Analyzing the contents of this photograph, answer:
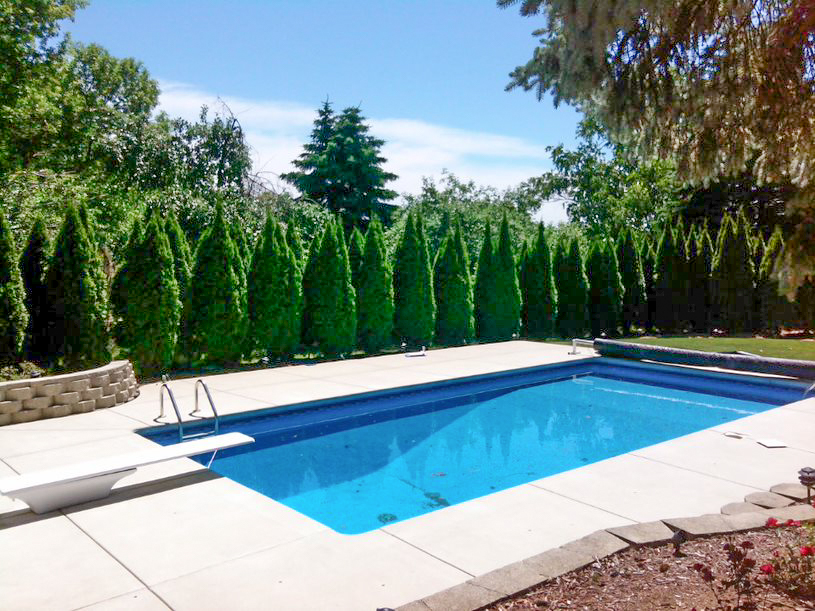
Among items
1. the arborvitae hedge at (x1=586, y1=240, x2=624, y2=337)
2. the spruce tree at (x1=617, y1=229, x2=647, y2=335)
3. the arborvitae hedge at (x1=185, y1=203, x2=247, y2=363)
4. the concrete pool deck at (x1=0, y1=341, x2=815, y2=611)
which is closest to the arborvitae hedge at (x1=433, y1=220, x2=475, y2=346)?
the arborvitae hedge at (x1=586, y1=240, x2=624, y2=337)

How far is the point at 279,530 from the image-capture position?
165 inches

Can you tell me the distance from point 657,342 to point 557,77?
11.6 m

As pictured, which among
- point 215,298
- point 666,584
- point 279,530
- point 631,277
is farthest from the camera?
point 631,277

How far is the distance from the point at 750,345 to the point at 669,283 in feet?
11.9

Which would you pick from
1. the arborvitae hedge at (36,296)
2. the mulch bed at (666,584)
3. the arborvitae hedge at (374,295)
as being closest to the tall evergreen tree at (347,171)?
the arborvitae hedge at (374,295)

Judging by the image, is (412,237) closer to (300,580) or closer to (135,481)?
(135,481)

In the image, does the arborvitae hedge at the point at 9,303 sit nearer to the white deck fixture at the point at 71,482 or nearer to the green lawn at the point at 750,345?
the white deck fixture at the point at 71,482

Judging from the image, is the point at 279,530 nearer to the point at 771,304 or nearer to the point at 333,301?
the point at 333,301

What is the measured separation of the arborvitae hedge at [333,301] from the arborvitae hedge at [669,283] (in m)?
8.97

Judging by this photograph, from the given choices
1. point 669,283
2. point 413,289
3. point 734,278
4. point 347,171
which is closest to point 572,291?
point 669,283

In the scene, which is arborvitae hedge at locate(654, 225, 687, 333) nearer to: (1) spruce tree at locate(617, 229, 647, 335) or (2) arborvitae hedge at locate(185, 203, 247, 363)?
(1) spruce tree at locate(617, 229, 647, 335)

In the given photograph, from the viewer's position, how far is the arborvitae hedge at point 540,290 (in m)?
16.0

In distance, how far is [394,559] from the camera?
3707 millimetres

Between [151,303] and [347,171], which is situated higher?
[347,171]
